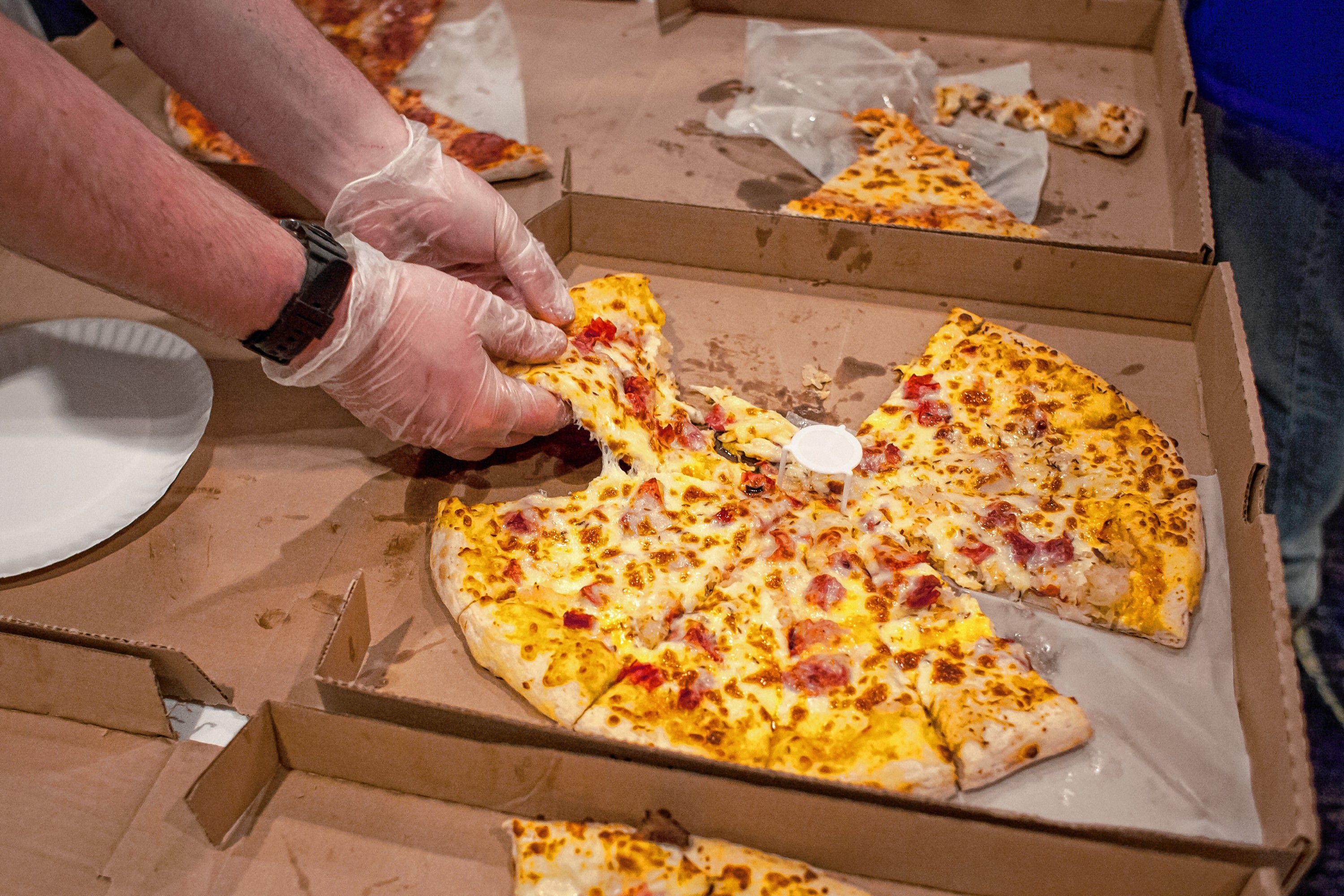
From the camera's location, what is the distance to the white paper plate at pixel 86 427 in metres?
2.50

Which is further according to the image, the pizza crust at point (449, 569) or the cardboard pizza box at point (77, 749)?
the pizza crust at point (449, 569)

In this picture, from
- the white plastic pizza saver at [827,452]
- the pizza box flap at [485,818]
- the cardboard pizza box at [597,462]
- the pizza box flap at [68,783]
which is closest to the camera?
the pizza box flap at [485,818]

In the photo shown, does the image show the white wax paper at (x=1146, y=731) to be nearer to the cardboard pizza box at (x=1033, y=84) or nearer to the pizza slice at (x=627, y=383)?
the pizza slice at (x=627, y=383)

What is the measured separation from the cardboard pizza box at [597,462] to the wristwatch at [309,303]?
0.64m

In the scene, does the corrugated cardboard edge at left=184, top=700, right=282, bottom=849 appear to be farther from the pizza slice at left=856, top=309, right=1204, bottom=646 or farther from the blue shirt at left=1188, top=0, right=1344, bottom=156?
the blue shirt at left=1188, top=0, right=1344, bottom=156

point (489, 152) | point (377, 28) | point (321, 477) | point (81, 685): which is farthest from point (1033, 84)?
point (81, 685)

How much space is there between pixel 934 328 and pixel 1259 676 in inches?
56.7

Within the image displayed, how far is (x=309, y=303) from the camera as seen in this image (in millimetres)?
2109

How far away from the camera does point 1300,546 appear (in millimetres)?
2910

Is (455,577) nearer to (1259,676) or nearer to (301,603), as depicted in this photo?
(301,603)

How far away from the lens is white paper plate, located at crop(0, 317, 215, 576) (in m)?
2.50

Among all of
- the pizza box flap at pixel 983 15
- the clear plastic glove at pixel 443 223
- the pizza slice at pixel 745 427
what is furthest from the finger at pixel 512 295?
the pizza box flap at pixel 983 15

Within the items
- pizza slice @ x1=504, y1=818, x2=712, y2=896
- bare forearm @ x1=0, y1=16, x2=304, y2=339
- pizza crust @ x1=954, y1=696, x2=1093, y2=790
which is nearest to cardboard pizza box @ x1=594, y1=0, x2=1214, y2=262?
pizza crust @ x1=954, y1=696, x2=1093, y2=790

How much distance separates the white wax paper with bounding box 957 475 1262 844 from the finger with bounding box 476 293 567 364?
4.45 feet
